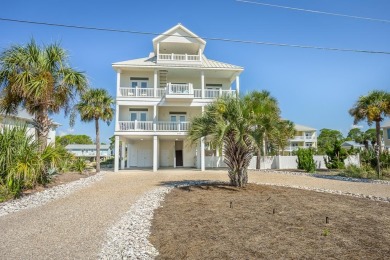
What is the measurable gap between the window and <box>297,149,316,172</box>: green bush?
16.2 m

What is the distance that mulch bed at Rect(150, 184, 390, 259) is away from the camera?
412 cm

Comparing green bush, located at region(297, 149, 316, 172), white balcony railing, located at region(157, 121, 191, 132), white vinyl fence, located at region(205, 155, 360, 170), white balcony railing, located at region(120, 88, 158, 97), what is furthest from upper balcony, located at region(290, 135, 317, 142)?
white balcony railing, located at region(120, 88, 158, 97)

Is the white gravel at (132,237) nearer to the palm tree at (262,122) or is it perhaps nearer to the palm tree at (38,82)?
the palm tree at (262,122)

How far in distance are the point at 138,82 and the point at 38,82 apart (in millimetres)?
13458

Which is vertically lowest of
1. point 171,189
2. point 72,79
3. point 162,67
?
point 171,189

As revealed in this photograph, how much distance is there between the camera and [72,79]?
12.8 meters

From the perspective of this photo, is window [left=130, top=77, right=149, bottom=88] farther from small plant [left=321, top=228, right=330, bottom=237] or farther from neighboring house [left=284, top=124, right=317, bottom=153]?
neighboring house [left=284, top=124, right=317, bottom=153]

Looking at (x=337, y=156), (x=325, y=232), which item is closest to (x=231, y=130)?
(x=325, y=232)

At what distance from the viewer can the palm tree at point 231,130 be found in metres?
10.1

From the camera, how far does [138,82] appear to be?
80.7 ft

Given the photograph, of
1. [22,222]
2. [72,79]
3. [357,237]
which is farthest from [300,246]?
[72,79]

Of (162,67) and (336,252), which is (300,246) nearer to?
(336,252)

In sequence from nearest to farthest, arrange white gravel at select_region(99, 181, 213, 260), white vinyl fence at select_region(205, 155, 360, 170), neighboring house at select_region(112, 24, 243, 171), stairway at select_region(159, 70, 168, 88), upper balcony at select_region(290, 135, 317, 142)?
white gravel at select_region(99, 181, 213, 260), neighboring house at select_region(112, 24, 243, 171), stairway at select_region(159, 70, 168, 88), white vinyl fence at select_region(205, 155, 360, 170), upper balcony at select_region(290, 135, 317, 142)

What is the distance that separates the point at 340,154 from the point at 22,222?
964 inches
